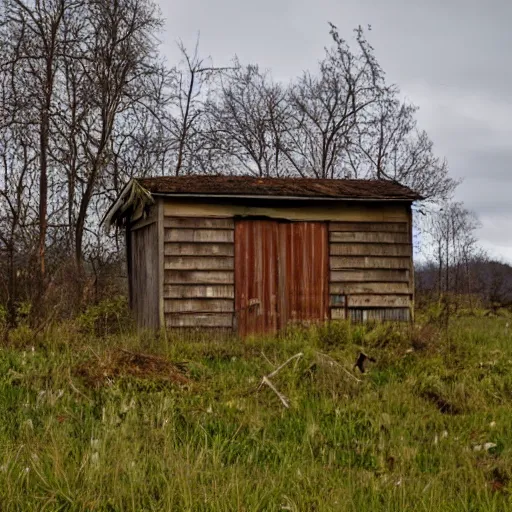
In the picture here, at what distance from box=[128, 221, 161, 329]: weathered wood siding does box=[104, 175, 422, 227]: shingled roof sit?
21.7 inches

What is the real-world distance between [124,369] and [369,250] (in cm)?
648

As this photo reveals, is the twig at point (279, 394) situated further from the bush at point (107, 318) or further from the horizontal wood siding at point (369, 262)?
the horizontal wood siding at point (369, 262)

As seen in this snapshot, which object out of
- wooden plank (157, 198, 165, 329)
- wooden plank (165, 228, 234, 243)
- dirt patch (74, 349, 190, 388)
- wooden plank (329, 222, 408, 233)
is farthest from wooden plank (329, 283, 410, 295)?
dirt patch (74, 349, 190, 388)

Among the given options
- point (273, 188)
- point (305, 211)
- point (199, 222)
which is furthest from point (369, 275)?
point (199, 222)

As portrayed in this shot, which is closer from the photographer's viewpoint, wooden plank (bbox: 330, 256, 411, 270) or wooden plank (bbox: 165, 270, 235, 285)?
wooden plank (bbox: 165, 270, 235, 285)

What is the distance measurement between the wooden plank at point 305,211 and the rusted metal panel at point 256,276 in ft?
0.80

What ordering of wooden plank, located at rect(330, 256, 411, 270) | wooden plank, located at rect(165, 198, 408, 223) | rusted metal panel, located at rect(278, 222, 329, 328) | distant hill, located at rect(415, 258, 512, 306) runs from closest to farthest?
wooden plank, located at rect(165, 198, 408, 223) → rusted metal panel, located at rect(278, 222, 329, 328) → wooden plank, located at rect(330, 256, 411, 270) → distant hill, located at rect(415, 258, 512, 306)

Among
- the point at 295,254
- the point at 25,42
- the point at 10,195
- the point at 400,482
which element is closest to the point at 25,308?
the point at 295,254

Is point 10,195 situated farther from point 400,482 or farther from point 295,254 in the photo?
point 400,482

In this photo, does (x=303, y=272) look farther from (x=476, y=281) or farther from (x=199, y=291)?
(x=476, y=281)

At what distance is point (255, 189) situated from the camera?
432 inches

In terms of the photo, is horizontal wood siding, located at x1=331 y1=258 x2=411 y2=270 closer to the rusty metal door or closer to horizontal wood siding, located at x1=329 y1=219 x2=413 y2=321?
horizontal wood siding, located at x1=329 y1=219 x2=413 y2=321

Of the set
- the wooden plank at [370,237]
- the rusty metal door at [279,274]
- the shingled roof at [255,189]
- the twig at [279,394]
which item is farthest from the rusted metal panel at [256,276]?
the twig at [279,394]

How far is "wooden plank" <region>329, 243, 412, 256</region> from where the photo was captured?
1139cm
